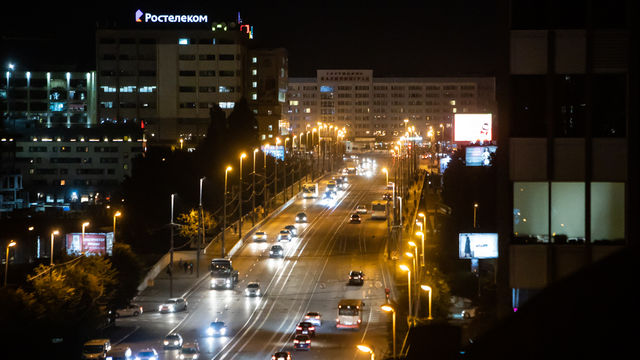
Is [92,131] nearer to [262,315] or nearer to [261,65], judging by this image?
[261,65]

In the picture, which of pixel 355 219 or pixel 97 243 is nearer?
pixel 97 243

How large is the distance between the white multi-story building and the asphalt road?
137 meters

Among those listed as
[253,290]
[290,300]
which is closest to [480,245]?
[290,300]

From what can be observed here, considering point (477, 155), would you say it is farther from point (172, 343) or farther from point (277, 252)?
Result: point (172, 343)

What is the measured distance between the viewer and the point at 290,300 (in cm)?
3925

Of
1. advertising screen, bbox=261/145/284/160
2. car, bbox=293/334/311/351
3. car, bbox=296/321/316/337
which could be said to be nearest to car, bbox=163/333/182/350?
car, bbox=293/334/311/351

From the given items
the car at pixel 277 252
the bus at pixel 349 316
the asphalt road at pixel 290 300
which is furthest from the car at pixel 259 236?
the bus at pixel 349 316

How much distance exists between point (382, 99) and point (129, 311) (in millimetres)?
166937

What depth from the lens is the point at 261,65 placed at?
12050 cm

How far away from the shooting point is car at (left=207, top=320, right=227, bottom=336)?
31.9 metres

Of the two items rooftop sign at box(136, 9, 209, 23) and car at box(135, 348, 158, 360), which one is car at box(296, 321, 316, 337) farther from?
rooftop sign at box(136, 9, 209, 23)

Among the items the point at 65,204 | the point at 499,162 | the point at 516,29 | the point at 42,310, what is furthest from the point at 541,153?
the point at 65,204

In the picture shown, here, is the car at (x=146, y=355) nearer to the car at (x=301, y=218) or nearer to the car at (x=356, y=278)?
the car at (x=356, y=278)

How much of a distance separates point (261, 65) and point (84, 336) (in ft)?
Result: 302
